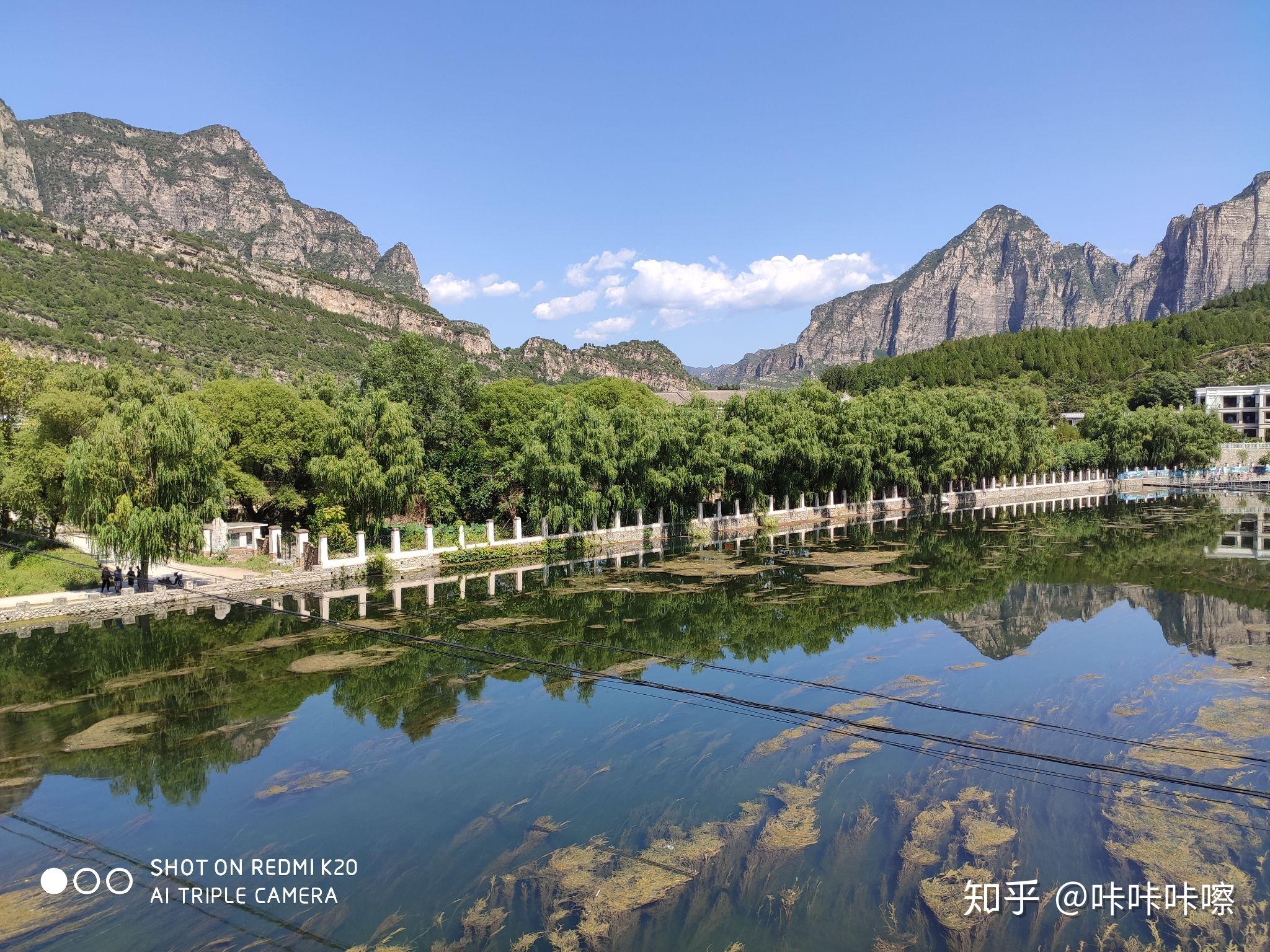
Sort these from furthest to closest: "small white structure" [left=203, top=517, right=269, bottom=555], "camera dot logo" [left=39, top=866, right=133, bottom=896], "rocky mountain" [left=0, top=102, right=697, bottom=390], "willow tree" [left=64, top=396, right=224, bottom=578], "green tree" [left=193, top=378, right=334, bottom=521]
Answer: "rocky mountain" [left=0, top=102, right=697, bottom=390]
"green tree" [left=193, top=378, right=334, bottom=521]
"small white structure" [left=203, top=517, right=269, bottom=555]
"willow tree" [left=64, top=396, right=224, bottom=578]
"camera dot logo" [left=39, top=866, right=133, bottom=896]

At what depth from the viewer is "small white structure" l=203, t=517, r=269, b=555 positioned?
28.7 meters

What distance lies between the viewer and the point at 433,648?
17906 mm

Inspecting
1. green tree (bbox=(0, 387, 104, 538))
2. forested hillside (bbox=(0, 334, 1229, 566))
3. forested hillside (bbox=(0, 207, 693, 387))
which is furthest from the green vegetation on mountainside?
green tree (bbox=(0, 387, 104, 538))

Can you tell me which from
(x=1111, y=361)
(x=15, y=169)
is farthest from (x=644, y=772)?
(x=15, y=169)

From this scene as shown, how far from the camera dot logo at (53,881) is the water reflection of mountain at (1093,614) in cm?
1599

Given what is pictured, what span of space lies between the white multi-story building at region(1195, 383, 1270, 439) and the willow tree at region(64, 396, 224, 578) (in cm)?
9922

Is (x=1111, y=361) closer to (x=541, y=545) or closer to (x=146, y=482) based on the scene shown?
(x=541, y=545)

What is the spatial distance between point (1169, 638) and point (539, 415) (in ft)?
81.1

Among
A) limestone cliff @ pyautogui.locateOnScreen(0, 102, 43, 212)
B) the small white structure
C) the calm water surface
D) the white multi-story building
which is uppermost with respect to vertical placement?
limestone cliff @ pyautogui.locateOnScreen(0, 102, 43, 212)

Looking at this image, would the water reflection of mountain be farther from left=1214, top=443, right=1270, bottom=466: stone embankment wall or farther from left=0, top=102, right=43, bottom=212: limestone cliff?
left=0, top=102, right=43, bottom=212: limestone cliff

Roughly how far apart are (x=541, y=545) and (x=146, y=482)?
1496 centimetres

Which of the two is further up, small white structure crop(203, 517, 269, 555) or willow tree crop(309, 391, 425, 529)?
willow tree crop(309, 391, 425, 529)

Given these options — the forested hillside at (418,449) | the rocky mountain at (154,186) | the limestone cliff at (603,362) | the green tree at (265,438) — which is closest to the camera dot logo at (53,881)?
the forested hillside at (418,449)

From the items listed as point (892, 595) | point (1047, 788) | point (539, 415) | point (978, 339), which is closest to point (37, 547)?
point (539, 415)
